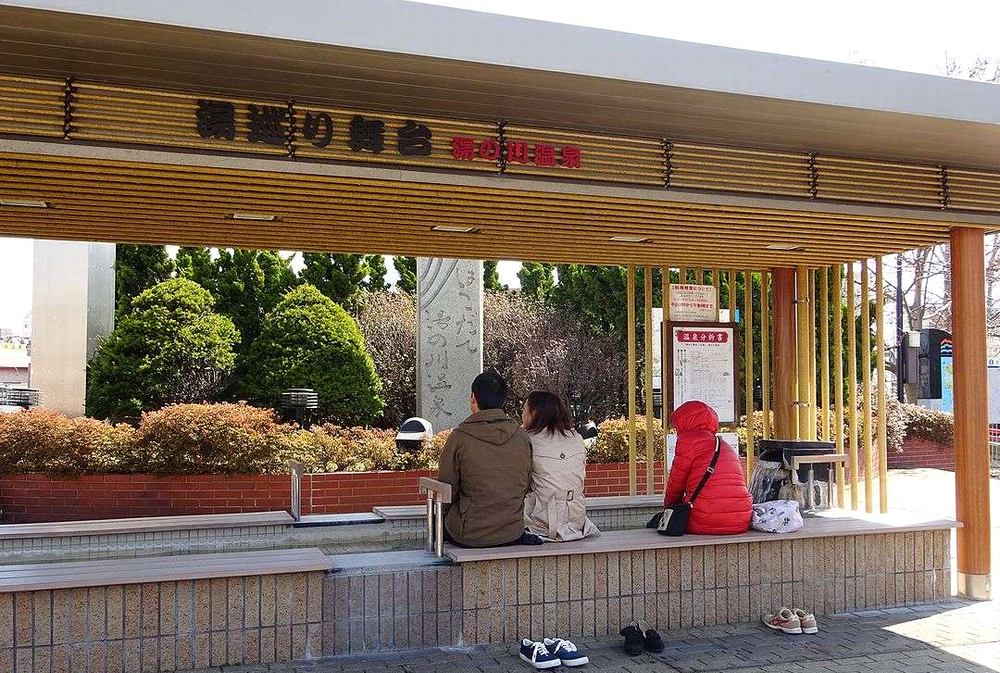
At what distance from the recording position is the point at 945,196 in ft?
23.3

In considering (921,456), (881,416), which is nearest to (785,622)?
(881,416)

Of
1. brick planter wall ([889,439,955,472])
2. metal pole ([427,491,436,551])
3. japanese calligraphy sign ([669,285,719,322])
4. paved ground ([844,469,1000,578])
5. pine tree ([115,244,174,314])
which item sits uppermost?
pine tree ([115,244,174,314])

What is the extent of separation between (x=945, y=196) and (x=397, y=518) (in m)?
4.84

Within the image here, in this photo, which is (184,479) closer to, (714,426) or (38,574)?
(38,574)

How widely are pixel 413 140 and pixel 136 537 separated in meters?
3.65

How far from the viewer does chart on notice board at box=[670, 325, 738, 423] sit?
9.14 metres

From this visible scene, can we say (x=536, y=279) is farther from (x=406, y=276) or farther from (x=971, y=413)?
(x=971, y=413)

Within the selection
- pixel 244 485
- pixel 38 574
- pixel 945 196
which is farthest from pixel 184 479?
pixel 945 196

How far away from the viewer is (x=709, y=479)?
638 centimetres

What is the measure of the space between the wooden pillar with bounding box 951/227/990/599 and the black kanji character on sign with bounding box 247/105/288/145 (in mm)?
5072

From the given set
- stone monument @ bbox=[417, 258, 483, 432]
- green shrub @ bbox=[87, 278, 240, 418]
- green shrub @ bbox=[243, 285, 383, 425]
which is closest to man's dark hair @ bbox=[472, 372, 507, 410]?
stone monument @ bbox=[417, 258, 483, 432]

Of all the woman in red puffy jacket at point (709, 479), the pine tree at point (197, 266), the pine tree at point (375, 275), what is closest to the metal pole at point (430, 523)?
the woman in red puffy jacket at point (709, 479)

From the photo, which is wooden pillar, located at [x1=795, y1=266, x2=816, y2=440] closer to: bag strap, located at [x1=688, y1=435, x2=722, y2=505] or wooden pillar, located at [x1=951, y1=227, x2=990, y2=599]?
wooden pillar, located at [x1=951, y1=227, x2=990, y2=599]

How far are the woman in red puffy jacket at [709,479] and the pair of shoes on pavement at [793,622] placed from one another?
2.00 ft
